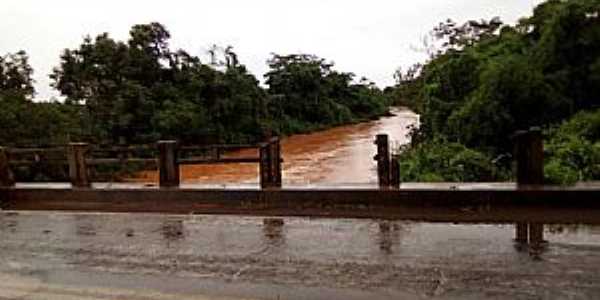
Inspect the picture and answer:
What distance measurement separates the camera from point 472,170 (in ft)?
52.4

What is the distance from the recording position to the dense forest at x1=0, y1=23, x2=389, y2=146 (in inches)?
1202

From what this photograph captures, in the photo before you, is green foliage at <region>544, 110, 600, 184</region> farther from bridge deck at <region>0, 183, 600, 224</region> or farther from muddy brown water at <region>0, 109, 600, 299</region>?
muddy brown water at <region>0, 109, 600, 299</region>

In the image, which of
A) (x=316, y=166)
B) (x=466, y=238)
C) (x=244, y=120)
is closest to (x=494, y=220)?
(x=466, y=238)

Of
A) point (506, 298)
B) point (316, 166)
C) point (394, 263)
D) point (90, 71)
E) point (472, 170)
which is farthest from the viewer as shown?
point (90, 71)

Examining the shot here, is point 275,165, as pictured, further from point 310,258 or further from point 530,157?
point 310,258

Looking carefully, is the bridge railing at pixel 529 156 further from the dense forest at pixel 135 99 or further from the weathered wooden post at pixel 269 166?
the dense forest at pixel 135 99

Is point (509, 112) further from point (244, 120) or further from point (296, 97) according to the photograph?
point (296, 97)

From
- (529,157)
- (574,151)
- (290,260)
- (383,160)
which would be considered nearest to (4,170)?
(383,160)

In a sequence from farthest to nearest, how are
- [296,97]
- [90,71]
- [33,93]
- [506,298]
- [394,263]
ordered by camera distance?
[296,97], [90,71], [33,93], [394,263], [506,298]

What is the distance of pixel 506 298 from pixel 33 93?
32.2 metres

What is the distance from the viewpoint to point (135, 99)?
41.4 m

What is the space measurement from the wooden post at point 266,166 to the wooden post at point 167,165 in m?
1.77

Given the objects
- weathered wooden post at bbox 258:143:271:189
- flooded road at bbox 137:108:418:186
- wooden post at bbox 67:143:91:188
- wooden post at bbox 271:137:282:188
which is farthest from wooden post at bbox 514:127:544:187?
→ flooded road at bbox 137:108:418:186

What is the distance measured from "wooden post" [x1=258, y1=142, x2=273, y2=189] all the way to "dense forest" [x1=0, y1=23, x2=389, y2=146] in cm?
2095
